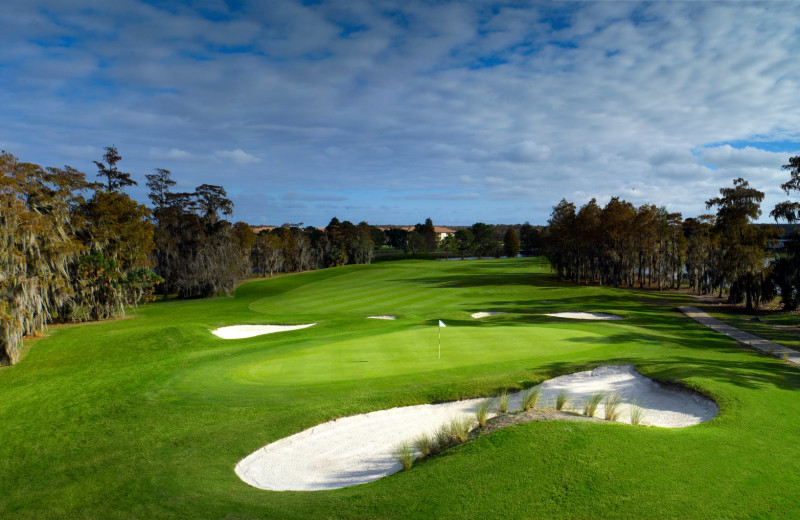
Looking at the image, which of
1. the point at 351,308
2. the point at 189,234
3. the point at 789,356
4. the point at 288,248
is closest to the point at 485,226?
the point at 288,248

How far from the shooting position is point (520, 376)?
503 inches

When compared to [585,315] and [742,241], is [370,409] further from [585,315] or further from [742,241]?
[742,241]

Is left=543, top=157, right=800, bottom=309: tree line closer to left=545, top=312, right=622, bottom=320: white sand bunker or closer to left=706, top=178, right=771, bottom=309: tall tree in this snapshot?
left=706, top=178, right=771, bottom=309: tall tree

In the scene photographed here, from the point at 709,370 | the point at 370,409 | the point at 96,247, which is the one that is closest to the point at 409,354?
the point at 370,409

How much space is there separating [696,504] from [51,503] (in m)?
9.06

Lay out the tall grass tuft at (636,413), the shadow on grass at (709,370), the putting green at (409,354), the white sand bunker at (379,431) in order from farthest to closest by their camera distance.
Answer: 1. the putting green at (409,354)
2. the shadow on grass at (709,370)
3. the tall grass tuft at (636,413)
4. the white sand bunker at (379,431)

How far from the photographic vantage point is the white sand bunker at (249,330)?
24227mm

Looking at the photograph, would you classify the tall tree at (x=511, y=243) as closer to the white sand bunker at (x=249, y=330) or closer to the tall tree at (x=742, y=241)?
the tall tree at (x=742, y=241)

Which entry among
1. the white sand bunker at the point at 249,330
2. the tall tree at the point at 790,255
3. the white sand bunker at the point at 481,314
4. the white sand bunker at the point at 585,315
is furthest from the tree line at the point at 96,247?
the tall tree at the point at 790,255

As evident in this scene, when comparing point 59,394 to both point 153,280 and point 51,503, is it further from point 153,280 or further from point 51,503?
point 153,280

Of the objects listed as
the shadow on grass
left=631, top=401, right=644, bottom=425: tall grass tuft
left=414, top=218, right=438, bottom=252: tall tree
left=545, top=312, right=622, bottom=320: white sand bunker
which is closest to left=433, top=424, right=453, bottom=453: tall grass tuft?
left=631, top=401, right=644, bottom=425: tall grass tuft

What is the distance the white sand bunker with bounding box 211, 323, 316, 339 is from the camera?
2423 cm

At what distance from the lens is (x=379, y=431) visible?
10141mm

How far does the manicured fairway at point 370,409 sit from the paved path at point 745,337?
3.04 ft
